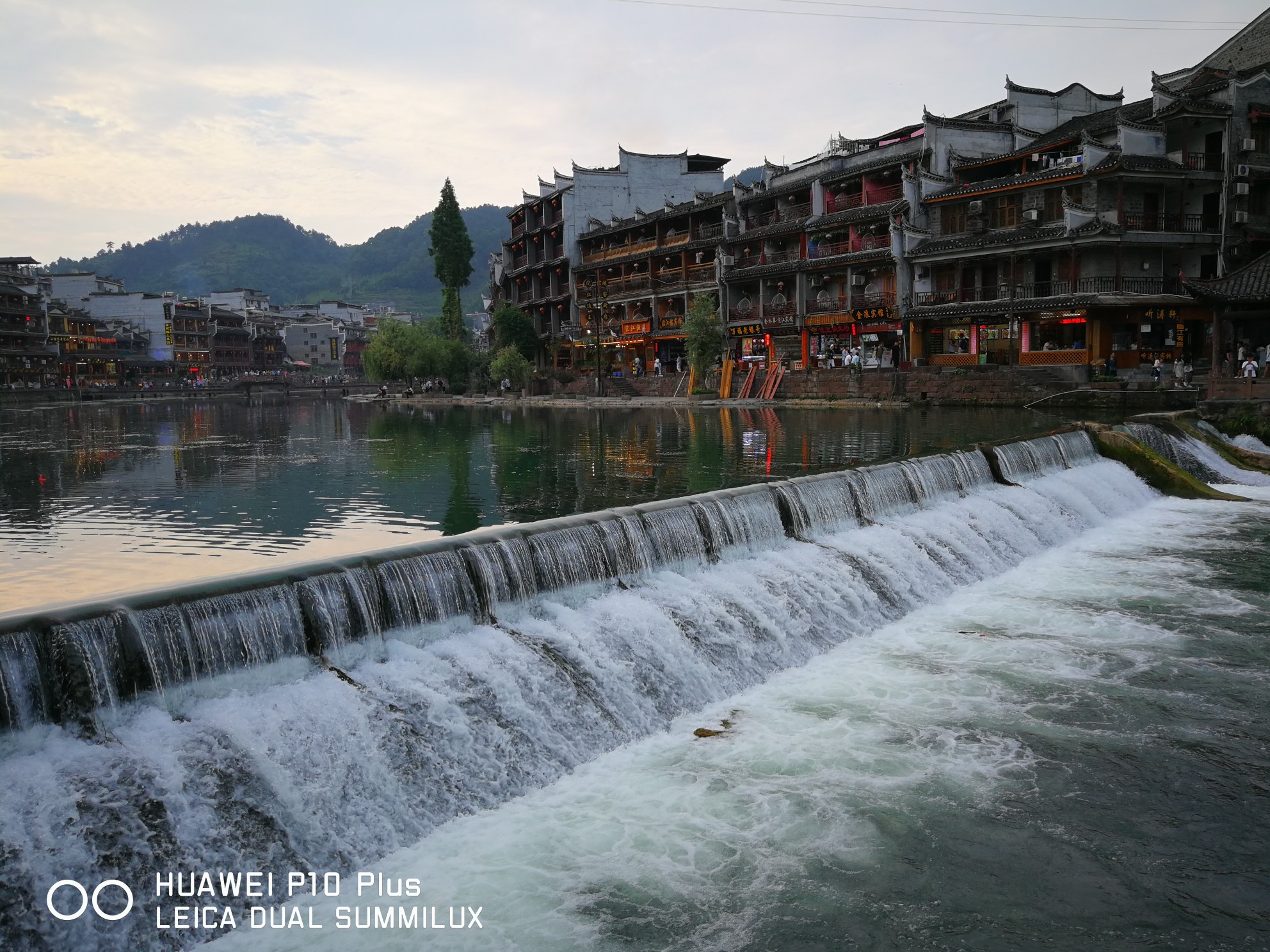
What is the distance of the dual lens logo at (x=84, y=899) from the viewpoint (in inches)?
241

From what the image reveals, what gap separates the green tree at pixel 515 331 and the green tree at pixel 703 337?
23.4 m

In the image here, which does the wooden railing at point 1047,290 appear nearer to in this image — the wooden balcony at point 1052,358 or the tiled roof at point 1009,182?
the wooden balcony at point 1052,358

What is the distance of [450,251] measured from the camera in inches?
3418

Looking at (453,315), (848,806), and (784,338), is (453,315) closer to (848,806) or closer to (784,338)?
Result: (784,338)

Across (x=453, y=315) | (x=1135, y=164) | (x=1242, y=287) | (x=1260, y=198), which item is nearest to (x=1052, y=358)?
(x=1135, y=164)

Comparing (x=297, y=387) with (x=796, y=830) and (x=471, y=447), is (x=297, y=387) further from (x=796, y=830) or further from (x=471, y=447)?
(x=796, y=830)

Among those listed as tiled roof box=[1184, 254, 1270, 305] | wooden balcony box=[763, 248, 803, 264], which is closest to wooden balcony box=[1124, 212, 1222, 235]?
tiled roof box=[1184, 254, 1270, 305]

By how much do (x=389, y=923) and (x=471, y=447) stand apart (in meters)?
26.5

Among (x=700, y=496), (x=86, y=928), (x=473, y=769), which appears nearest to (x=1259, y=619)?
(x=700, y=496)

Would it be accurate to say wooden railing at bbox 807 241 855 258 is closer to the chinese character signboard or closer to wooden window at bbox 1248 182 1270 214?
the chinese character signboard

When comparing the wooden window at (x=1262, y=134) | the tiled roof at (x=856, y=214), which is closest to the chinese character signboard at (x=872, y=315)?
the tiled roof at (x=856, y=214)

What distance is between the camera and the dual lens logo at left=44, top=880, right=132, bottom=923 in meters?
6.11

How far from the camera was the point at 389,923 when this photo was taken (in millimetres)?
6699

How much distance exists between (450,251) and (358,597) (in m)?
81.7
